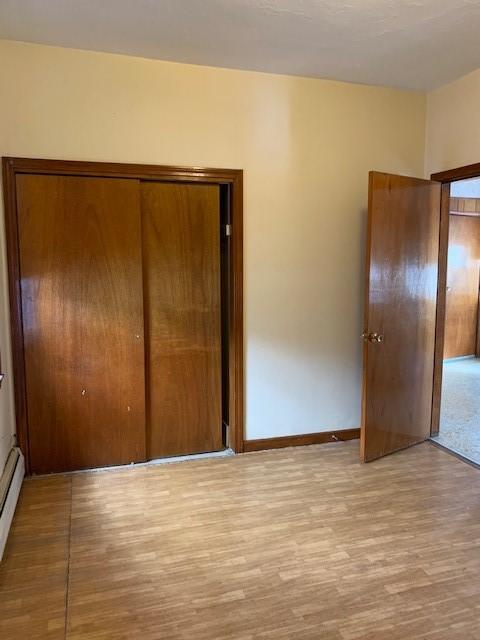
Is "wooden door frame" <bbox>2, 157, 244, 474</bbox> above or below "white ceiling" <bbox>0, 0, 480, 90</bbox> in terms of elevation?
below

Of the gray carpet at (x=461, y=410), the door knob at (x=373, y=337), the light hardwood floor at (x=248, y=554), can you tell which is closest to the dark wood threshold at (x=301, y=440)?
the light hardwood floor at (x=248, y=554)

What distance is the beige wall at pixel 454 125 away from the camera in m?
3.22

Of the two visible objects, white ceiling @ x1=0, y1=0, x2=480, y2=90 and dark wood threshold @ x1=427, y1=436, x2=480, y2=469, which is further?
dark wood threshold @ x1=427, y1=436, x2=480, y2=469

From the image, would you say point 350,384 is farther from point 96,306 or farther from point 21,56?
point 21,56

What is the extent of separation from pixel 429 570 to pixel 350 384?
1676 mm

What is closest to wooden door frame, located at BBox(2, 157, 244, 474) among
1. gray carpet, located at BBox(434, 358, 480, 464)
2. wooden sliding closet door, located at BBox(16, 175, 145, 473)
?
wooden sliding closet door, located at BBox(16, 175, 145, 473)

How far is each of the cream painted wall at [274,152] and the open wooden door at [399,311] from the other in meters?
0.38

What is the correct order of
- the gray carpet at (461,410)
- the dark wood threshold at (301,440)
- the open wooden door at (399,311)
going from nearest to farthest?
the open wooden door at (399,311) → the dark wood threshold at (301,440) → the gray carpet at (461,410)

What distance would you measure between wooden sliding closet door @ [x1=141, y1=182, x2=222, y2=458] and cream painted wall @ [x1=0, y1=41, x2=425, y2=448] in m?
0.23

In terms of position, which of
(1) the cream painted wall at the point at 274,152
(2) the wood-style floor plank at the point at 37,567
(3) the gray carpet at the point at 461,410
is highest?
(1) the cream painted wall at the point at 274,152

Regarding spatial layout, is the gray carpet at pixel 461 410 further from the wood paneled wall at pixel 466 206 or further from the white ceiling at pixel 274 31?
the white ceiling at pixel 274 31

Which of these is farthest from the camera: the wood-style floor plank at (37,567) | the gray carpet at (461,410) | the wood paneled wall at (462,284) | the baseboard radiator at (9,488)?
the wood paneled wall at (462,284)

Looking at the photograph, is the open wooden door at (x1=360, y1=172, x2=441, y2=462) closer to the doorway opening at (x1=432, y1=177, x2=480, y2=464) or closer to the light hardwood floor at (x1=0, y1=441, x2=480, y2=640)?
the light hardwood floor at (x1=0, y1=441, x2=480, y2=640)

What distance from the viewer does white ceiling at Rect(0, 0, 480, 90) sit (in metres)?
2.34
